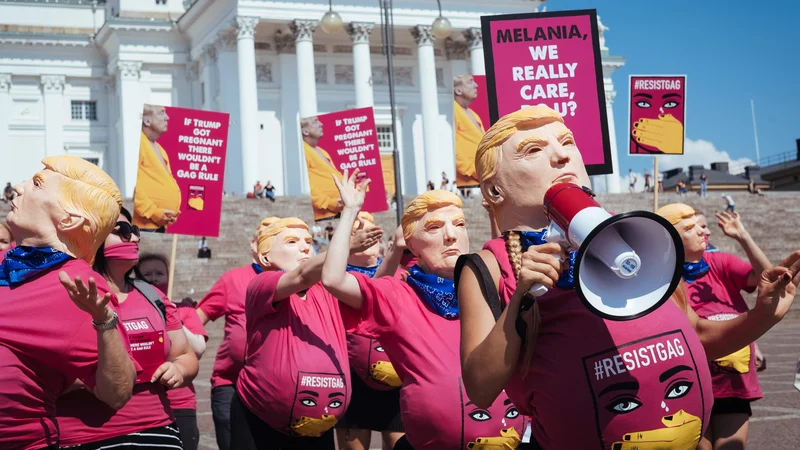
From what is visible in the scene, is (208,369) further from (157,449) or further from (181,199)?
(157,449)

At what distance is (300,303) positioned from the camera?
5297mm

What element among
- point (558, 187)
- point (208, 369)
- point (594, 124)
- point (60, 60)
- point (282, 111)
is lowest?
point (208, 369)

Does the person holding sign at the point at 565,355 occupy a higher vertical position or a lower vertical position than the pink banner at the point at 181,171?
lower

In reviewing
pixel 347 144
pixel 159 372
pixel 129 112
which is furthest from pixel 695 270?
pixel 129 112

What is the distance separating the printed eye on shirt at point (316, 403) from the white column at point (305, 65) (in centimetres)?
3919

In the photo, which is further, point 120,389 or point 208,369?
point 208,369

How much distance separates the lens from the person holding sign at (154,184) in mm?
10234

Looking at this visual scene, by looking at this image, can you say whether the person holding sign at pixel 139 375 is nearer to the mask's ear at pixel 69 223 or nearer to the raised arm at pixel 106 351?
the raised arm at pixel 106 351

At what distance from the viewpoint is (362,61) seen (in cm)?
4644

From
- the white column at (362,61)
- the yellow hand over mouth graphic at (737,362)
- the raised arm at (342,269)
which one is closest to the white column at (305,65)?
the white column at (362,61)

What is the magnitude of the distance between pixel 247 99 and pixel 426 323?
41.5 meters

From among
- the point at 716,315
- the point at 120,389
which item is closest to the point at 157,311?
the point at 120,389

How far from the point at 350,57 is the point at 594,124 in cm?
4603

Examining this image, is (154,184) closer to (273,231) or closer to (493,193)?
(273,231)
